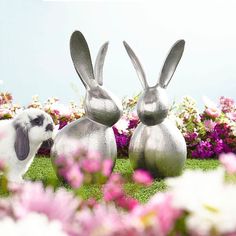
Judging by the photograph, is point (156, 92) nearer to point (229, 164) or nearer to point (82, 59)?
point (82, 59)

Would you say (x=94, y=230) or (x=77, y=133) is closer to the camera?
(x=94, y=230)

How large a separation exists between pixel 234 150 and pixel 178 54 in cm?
280

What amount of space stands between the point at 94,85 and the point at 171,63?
0.73 metres

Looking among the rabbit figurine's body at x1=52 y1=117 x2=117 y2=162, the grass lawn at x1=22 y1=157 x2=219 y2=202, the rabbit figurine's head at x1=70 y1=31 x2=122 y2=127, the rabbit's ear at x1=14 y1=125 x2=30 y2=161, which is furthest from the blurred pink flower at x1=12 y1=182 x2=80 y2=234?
the rabbit figurine's head at x1=70 y1=31 x2=122 y2=127

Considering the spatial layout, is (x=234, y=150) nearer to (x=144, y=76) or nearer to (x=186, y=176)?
(x=144, y=76)

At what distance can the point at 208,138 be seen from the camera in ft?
22.5

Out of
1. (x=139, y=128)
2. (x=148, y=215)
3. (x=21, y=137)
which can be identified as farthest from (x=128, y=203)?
(x=139, y=128)

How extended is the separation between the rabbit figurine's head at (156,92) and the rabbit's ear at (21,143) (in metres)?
1.00

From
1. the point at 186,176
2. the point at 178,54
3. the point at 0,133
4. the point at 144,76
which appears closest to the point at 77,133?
the point at 144,76

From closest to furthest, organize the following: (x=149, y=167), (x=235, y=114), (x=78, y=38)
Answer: (x=78, y=38)
(x=149, y=167)
(x=235, y=114)

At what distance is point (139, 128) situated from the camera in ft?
14.7

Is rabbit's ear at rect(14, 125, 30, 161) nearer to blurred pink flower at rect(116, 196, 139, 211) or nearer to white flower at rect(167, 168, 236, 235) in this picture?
blurred pink flower at rect(116, 196, 139, 211)

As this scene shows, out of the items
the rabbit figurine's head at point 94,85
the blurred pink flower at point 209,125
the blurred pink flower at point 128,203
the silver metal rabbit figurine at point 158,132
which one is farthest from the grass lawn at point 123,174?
the blurred pink flower at point 128,203

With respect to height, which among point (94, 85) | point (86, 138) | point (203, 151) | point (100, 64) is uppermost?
point (100, 64)
